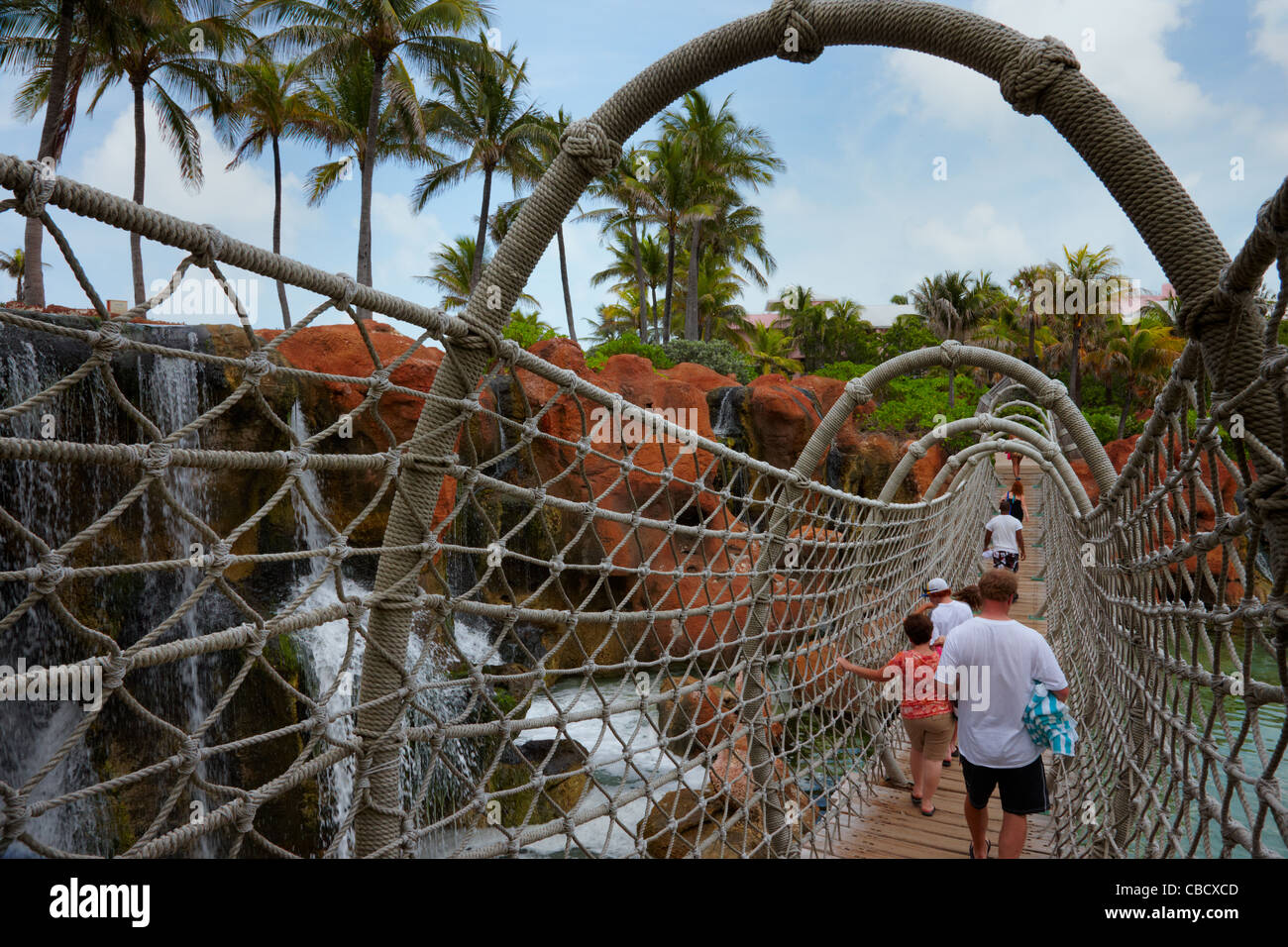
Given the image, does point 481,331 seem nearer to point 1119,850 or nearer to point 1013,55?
point 1013,55

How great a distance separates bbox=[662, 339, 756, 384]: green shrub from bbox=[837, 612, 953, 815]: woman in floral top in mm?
12745

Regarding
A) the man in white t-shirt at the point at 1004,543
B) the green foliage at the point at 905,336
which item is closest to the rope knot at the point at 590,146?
the man in white t-shirt at the point at 1004,543

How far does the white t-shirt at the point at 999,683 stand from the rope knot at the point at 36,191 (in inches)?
90.6

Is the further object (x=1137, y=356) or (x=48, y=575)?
(x=1137, y=356)

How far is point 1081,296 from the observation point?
19.8m

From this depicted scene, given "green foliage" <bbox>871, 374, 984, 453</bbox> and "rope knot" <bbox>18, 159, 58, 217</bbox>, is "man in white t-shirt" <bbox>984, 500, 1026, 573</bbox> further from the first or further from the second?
"green foliage" <bbox>871, 374, 984, 453</bbox>

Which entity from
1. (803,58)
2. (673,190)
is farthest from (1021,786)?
(673,190)

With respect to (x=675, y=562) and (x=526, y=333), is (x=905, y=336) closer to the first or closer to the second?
(x=526, y=333)

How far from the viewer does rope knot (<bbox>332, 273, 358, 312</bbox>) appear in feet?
3.47

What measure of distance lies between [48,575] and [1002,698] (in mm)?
2289

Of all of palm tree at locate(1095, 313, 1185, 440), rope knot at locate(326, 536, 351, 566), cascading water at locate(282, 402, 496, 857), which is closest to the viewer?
rope knot at locate(326, 536, 351, 566)

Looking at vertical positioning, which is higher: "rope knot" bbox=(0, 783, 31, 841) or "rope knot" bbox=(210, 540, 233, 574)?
"rope knot" bbox=(210, 540, 233, 574)

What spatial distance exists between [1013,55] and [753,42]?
0.47 metres

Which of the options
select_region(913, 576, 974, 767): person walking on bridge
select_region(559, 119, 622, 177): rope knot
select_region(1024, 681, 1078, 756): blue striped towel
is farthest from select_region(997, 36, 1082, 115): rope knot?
select_region(913, 576, 974, 767): person walking on bridge
